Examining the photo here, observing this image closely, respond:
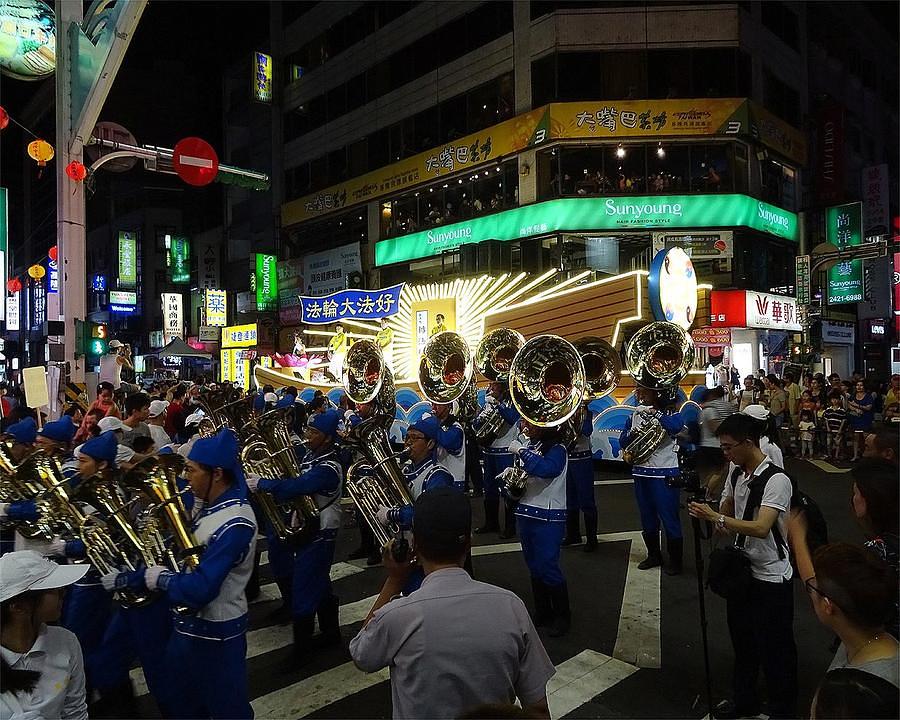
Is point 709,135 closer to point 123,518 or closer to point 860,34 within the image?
point 860,34

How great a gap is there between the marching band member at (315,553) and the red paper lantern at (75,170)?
7.69 metres

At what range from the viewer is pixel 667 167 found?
2322 cm

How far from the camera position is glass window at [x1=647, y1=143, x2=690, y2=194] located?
75.0 feet

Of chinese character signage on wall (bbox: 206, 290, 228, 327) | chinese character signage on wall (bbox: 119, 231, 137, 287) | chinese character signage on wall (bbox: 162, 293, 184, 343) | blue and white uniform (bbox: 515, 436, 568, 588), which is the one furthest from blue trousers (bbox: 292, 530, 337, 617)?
chinese character signage on wall (bbox: 119, 231, 137, 287)

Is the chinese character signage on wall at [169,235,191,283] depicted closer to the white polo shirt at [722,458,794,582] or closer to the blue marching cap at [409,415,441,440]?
the blue marching cap at [409,415,441,440]

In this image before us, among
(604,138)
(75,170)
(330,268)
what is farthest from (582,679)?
(330,268)

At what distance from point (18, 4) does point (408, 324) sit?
429 inches

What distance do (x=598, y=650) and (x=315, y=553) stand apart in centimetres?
241

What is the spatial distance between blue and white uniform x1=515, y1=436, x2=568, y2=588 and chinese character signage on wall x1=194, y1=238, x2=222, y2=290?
40442mm

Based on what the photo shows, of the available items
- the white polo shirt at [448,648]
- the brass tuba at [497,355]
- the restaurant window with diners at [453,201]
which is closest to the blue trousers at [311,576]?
the white polo shirt at [448,648]

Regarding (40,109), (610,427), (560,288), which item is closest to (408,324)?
(560,288)

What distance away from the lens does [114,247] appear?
54375 millimetres

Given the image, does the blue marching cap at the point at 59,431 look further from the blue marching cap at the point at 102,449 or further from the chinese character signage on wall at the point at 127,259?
the chinese character signage on wall at the point at 127,259

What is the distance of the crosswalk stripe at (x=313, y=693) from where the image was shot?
175 inches
